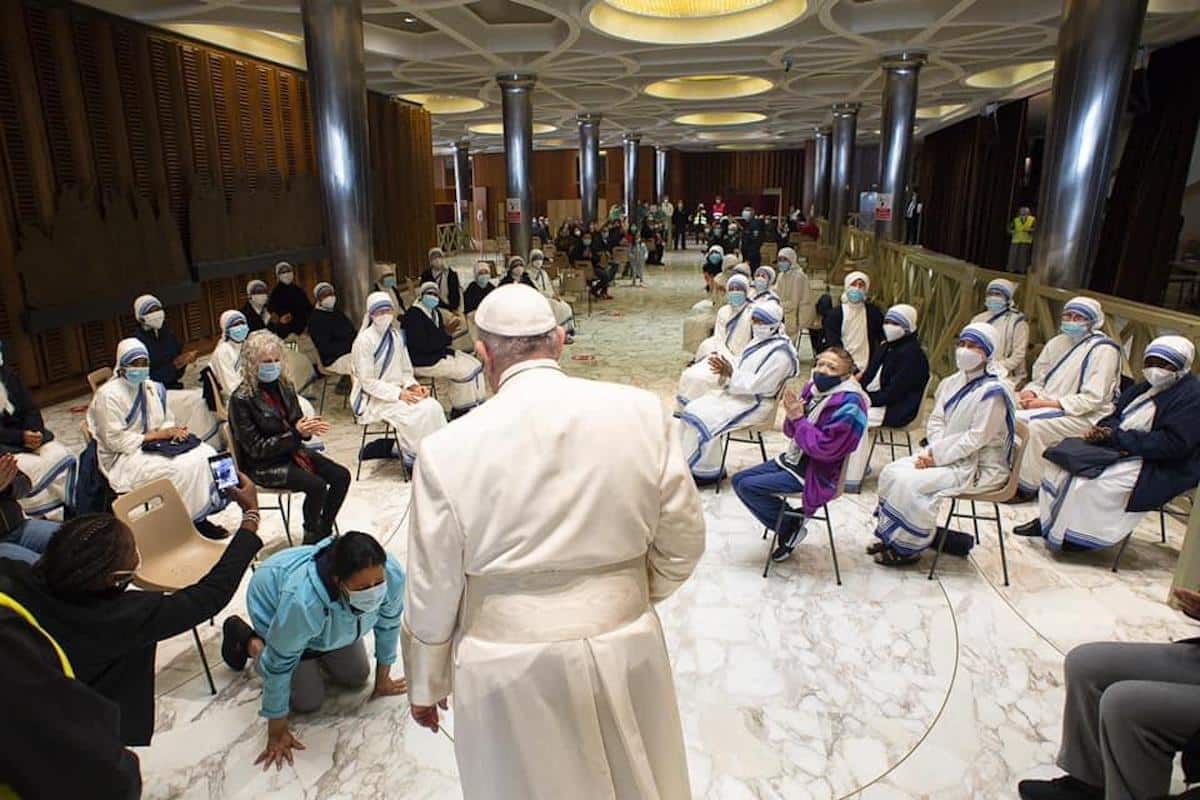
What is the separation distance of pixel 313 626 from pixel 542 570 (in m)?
1.30

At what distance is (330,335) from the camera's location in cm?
688

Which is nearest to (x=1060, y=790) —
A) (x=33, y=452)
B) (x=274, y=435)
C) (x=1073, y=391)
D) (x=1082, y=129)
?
(x=1073, y=391)

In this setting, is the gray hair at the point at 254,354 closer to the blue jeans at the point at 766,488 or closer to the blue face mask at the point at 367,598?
the blue face mask at the point at 367,598

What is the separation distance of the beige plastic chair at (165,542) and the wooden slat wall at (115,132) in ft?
14.5

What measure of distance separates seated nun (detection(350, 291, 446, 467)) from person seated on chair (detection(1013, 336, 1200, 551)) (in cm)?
399

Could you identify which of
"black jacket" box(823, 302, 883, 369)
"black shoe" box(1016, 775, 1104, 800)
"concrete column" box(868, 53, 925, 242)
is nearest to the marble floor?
"black shoe" box(1016, 775, 1104, 800)

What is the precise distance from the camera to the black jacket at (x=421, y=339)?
Answer: 655cm

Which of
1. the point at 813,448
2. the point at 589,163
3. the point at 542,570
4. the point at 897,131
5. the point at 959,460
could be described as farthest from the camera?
the point at 589,163

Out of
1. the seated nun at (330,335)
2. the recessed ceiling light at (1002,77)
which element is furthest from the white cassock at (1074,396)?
the recessed ceiling light at (1002,77)

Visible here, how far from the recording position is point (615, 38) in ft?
33.5

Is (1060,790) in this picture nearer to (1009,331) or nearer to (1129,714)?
(1129,714)

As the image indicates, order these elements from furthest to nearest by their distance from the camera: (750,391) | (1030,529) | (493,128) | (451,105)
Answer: (493,128)
(451,105)
(750,391)
(1030,529)

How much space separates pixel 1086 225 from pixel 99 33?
32.5 feet

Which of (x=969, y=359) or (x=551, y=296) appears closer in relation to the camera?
(x=969, y=359)
